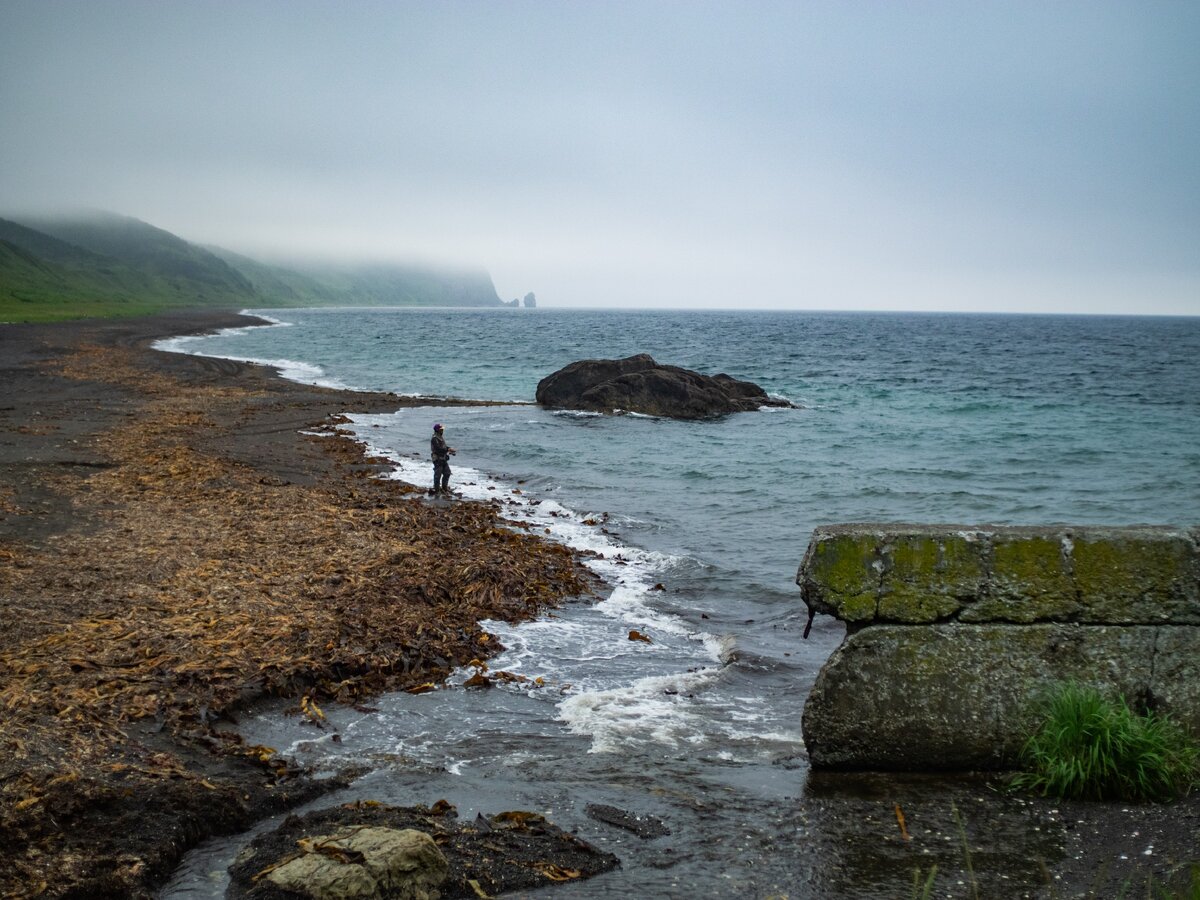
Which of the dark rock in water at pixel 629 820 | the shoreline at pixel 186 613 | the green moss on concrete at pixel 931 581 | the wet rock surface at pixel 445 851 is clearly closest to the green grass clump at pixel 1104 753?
the green moss on concrete at pixel 931 581

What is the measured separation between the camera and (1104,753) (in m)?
6.12

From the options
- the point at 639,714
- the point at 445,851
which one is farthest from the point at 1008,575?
the point at 445,851

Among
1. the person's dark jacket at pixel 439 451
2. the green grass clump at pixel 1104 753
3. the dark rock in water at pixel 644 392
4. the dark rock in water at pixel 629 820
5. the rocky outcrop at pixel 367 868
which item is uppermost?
the dark rock in water at pixel 644 392

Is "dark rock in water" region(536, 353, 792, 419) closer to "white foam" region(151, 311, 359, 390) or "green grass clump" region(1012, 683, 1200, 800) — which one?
"white foam" region(151, 311, 359, 390)

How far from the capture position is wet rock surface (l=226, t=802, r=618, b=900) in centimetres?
493

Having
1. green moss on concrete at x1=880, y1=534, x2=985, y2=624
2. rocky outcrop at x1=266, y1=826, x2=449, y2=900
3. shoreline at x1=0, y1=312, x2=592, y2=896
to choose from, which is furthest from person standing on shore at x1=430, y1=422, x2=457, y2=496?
rocky outcrop at x1=266, y1=826, x2=449, y2=900

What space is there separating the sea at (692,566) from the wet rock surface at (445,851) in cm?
18

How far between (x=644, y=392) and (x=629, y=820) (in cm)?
3399

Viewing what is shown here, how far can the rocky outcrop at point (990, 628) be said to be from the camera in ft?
21.2

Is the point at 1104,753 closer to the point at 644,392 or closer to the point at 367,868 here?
the point at 367,868

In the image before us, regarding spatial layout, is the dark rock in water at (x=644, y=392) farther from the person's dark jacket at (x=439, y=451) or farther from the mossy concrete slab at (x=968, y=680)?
the mossy concrete slab at (x=968, y=680)

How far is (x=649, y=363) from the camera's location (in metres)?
42.9

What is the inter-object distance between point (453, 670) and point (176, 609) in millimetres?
3096

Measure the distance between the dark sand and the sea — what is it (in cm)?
39
